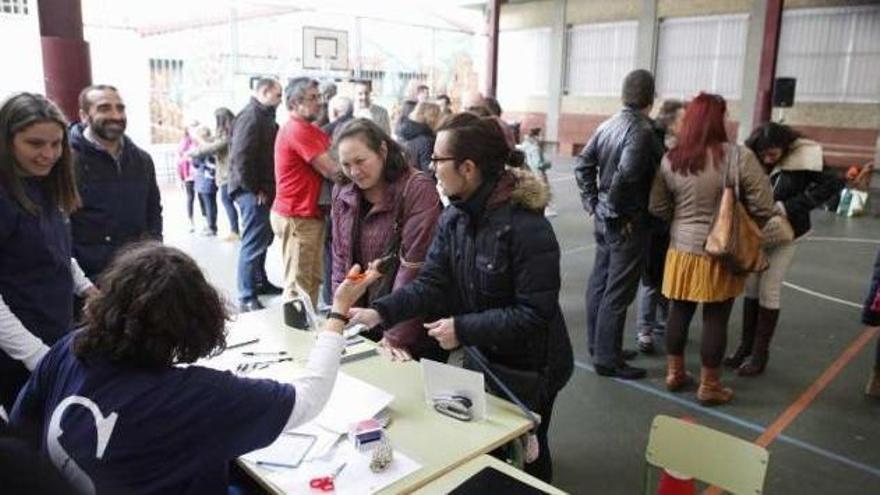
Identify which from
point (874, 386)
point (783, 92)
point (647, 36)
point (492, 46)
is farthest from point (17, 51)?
point (647, 36)

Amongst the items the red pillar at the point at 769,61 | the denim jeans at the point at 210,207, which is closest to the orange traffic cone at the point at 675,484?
the denim jeans at the point at 210,207

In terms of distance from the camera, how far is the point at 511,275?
6.02ft

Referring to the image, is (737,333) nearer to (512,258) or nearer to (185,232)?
(512,258)

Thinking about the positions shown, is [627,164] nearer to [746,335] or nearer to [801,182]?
[801,182]

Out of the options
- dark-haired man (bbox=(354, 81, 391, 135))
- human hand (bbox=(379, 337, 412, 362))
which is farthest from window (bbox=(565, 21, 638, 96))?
human hand (bbox=(379, 337, 412, 362))

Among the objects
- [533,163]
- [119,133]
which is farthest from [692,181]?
[533,163]

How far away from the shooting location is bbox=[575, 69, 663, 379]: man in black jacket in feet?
10.6

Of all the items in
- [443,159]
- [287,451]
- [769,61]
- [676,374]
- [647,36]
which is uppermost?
[647,36]

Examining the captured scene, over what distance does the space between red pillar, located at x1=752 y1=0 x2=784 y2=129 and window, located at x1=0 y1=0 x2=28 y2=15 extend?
854 cm

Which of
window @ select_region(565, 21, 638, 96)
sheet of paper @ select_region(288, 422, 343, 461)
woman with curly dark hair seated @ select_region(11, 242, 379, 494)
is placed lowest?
sheet of paper @ select_region(288, 422, 343, 461)

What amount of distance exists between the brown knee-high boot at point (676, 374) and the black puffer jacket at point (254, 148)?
2.77 meters

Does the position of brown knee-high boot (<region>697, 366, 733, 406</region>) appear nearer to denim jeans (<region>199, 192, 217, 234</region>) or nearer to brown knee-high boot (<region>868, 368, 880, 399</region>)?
brown knee-high boot (<region>868, 368, 880, 399</region>)

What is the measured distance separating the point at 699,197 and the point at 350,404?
6.33 feet

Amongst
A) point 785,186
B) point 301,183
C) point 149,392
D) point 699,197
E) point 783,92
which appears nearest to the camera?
point 149,392
